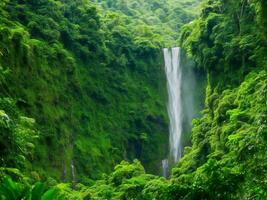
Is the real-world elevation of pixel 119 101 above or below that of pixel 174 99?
above

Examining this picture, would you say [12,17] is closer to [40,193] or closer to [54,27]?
[54,27]

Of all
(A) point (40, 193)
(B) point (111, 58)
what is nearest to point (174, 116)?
(B) point (111, 58)

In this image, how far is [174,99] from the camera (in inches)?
1531

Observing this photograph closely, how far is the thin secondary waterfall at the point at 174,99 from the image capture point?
117 feet

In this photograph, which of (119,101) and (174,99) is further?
(174,99)

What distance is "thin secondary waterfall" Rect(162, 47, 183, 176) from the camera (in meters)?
35.8

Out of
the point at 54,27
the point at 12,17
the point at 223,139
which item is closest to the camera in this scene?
the point at 223,139

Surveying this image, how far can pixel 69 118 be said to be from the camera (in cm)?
2916

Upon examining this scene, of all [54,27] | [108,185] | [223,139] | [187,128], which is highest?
[54,27]

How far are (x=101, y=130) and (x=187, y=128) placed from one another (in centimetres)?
770

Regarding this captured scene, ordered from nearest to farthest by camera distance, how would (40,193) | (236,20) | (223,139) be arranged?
(40,193), (223,139), (236,20)

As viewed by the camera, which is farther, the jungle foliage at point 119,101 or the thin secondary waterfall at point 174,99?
the thin secondary waterfall at point 174,99

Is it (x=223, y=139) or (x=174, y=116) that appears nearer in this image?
(x=223, y=139)

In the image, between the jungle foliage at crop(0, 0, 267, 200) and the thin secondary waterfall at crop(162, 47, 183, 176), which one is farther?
the thin secondary waterfall at crop(162, 47, 183, 176)
